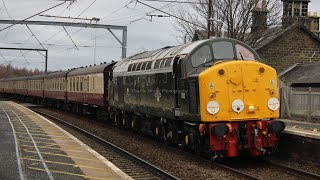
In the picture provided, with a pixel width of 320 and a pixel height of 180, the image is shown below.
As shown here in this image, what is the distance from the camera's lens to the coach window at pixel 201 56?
1155 cm

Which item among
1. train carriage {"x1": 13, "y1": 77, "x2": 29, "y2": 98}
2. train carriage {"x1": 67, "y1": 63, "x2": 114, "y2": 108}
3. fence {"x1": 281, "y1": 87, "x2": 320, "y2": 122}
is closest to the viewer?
fence {"x1": 281, "y1": 87, "x2": 320, "y2": 122}

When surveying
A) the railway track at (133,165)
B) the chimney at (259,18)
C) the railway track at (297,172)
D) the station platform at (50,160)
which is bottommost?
the railway track at (133,165)

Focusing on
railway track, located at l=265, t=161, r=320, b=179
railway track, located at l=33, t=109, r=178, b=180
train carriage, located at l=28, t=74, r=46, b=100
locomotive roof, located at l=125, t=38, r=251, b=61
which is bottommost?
railway track, located at l=33, t=109, r=178, b=180

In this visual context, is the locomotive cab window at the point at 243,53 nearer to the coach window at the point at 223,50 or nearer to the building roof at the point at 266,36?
the coach window at the point at 223,50

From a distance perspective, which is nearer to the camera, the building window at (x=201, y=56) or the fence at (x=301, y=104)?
the building window at (x=201, y=56)

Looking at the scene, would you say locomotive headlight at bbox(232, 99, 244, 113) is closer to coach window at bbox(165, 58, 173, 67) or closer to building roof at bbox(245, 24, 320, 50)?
coach window at bbox(165, 58, 173, 67)

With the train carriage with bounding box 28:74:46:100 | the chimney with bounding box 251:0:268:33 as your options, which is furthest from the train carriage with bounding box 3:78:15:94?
the chimney with bounding box 251:0:268:33

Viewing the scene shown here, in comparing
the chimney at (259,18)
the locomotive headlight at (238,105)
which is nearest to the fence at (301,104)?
the chimney at (259,18)

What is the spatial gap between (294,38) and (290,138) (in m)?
24.4

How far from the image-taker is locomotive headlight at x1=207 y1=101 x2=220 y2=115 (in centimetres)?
1055

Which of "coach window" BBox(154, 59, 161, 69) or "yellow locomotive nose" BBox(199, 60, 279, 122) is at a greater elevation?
"coach window" BBox(154, 59, 161, 69)

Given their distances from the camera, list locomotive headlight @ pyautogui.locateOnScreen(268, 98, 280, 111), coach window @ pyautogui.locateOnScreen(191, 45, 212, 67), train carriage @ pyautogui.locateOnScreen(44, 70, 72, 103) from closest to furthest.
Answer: locomotive headlight @ pyautogui.locateOnScreen(268, 98, 280, 111)
coach window @ pyautogui.locateOnScreen(191, 45, 212, 67)
train carriage @ pyautogui.locateOnScreen(44, 70, 72, 103)

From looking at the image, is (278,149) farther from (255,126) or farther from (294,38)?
(294,38)

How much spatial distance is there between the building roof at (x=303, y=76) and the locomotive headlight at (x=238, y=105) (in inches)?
569
